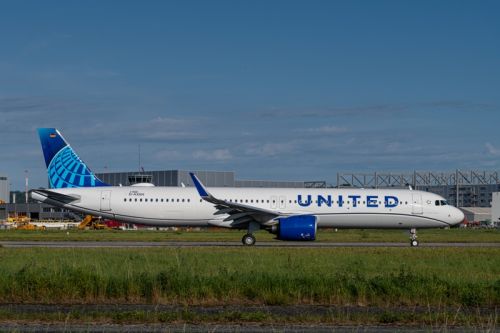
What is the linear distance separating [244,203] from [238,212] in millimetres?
1904

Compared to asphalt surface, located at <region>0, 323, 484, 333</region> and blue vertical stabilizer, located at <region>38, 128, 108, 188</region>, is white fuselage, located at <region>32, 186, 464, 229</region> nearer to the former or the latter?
blue vertical stabilizer, located at <region>38, 128, 108, 188</region>

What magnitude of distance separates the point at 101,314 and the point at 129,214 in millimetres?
26936

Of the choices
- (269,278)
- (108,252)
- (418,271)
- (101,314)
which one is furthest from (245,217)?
(101,314)

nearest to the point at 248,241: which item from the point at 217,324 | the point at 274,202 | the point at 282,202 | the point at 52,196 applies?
the point at 274,202

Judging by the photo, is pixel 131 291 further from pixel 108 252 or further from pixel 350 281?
pixel 108 252

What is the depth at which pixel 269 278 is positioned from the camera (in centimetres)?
1758

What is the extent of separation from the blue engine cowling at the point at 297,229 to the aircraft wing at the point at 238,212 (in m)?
1.13

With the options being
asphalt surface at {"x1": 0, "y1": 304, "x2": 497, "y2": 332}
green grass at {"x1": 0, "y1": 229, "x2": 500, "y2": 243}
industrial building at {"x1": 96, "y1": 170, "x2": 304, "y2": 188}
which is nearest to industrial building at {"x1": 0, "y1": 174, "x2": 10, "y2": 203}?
industrial building at {"x1": 96, "y1": 170, "x2": 304, "y2": 188}

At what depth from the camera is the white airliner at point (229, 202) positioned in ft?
131

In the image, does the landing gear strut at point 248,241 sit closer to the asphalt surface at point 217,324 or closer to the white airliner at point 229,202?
the white airliner at point 229,202

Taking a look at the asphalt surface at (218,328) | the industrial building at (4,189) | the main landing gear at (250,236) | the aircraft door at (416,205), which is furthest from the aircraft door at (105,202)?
the industrial building at (4,189)

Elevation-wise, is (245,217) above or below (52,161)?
below

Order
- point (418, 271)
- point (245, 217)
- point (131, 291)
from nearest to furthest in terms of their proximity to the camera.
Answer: point (131, 291)
point (418, 271)
point (245, 217)

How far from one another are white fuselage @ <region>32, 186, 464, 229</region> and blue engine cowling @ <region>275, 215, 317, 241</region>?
2.69 meters
